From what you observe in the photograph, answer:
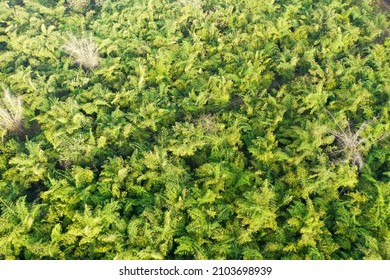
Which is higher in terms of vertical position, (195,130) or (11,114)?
(195,130)

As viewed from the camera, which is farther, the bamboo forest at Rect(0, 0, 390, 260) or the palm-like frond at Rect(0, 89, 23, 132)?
the palm-like frond at Rect(0, 89, 23, 132)

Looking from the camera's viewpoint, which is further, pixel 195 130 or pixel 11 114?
pixel 11 114

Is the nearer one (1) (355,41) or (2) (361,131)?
(2) (361,131)

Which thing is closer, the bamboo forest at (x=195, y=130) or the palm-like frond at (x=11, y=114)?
the bamboo forest at (x=195, y=130)
